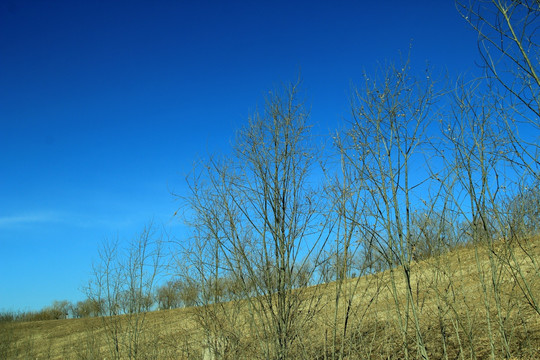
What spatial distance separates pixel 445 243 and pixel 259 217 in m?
2.11

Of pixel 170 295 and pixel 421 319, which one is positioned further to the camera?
pixel 170 295

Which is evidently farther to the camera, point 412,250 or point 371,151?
point 371,151

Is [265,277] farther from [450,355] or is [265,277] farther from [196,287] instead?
[450,355]

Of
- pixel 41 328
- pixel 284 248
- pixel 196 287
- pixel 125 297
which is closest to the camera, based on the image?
pixel 284 248

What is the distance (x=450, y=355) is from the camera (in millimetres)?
7031

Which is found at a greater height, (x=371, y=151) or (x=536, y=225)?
(x=371, y=151)

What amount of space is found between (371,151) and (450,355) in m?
5.00

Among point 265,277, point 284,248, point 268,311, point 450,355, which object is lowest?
point 450,355

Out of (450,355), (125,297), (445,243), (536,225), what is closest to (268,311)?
(445,243)

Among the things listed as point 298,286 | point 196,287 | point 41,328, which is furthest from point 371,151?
point 41,328

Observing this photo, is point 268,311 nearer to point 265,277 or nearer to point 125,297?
point 265,277

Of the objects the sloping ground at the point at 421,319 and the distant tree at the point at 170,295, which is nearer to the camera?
the sloping ground at the point at 421,319

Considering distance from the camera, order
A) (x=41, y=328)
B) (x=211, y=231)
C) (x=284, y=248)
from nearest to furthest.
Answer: (x=284, y=248)
(x=211, y=231)
(x=41, y=328)

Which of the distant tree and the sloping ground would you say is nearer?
the sloping ground
